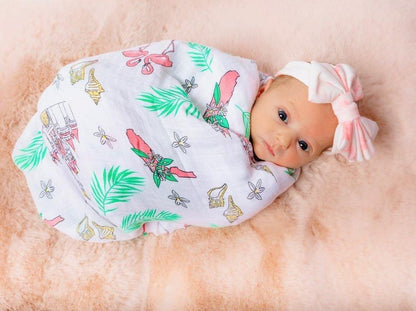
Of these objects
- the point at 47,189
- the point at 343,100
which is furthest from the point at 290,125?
the point at 47,189

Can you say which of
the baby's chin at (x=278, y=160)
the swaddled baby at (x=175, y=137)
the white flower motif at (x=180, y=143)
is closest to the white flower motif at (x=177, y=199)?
the swaddled baby at (x=175, y=137)

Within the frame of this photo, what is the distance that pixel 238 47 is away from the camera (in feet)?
4.77

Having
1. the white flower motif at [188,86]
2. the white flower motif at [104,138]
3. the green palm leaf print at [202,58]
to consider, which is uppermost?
the green palm leaf print at [202,58]

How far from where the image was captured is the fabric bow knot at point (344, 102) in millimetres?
1097

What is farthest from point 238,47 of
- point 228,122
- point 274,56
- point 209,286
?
point 209,286

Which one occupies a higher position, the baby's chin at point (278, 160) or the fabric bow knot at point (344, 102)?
the fabric bow knot at point (344, 102)

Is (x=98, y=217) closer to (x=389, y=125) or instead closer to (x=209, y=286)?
(x=209, y=286)

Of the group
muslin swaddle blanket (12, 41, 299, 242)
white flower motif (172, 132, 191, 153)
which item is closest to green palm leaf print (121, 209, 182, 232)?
muslin swaddle blanket (12, 41, 299, 242)

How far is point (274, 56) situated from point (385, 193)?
21.1 inches

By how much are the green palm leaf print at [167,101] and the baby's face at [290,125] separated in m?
0.18

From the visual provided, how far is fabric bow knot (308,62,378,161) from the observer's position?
1.10m

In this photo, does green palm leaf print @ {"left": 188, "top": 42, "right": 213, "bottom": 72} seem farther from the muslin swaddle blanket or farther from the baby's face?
the baby's face

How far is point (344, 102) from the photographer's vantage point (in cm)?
110

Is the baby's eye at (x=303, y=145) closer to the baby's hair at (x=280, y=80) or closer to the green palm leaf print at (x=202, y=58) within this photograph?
the baby's hair at (x=280, y=80)
